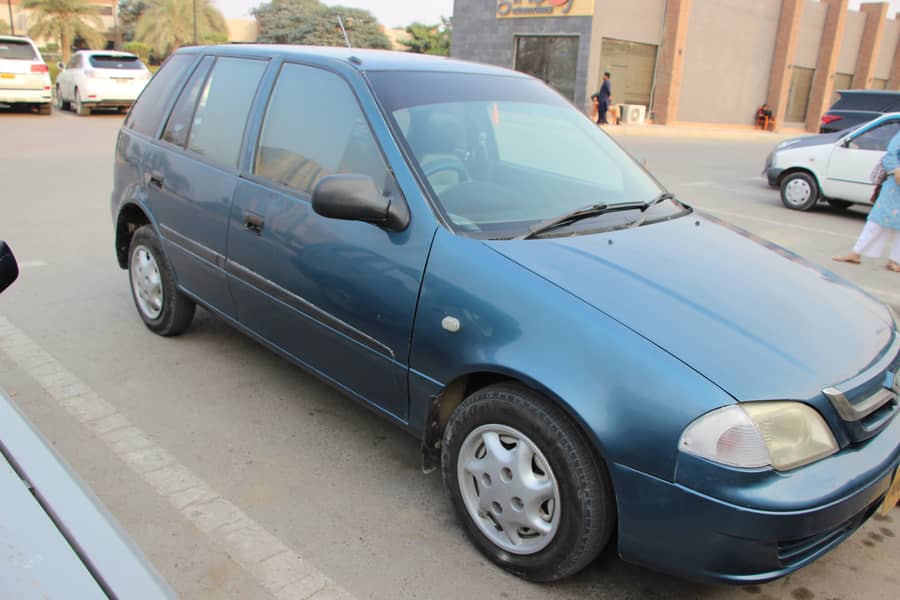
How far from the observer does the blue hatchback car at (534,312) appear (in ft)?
7.20

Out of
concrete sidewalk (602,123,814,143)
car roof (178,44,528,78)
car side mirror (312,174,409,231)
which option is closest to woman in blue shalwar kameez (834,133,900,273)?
car roof (178,44,528,78)

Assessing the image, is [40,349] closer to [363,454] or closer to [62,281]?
[62,281]

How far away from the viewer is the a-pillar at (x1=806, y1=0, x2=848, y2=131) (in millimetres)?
37188

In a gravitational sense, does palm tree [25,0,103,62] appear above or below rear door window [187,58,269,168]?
above

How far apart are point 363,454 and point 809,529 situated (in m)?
1.93

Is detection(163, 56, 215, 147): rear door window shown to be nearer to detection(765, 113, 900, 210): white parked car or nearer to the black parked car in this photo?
detection(765, 113, 900, 210): white parked car

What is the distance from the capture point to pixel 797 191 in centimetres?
1075

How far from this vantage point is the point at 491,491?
103 inches

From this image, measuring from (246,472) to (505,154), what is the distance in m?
1.86

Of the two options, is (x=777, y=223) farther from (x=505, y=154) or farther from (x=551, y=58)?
(x=551, y=58)

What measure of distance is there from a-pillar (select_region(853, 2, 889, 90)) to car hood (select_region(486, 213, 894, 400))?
4438 cm

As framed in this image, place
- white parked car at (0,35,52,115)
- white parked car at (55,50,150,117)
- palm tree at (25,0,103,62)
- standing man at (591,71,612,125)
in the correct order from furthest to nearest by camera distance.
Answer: palm tree at (25,0,103,62)
standing man at (591,71,612,125)
white parked car at (55,50,150,117)
white parked car at (0,35,52,115)

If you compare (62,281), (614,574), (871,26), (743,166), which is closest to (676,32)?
(743,166)

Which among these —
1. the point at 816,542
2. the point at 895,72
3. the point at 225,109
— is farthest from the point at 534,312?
the point at 895,72
